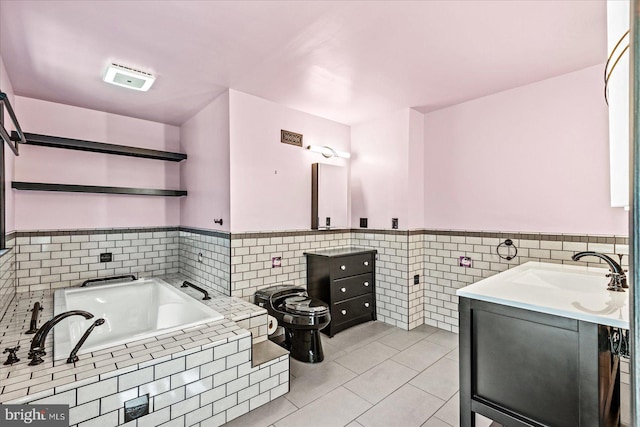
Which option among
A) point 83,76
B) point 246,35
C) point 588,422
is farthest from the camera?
point 83,76

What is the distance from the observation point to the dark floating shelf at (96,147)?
9.70 feet

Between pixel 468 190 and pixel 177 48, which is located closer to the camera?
pixel 177 48

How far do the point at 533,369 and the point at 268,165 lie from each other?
2661mm

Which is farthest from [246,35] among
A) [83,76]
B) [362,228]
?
[362,228]

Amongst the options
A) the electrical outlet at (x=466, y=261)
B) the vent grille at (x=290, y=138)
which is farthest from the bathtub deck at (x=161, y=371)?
the electrical outlet at (x=466, y=261)

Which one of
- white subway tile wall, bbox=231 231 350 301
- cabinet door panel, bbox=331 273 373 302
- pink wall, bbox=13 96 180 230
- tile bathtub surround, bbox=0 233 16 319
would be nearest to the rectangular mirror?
white subway tile wall, bbox=231 231 350 301

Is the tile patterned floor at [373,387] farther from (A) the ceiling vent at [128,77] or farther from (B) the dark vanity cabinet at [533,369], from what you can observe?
(A) the ceiling vent at [128,77]

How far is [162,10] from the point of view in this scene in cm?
185

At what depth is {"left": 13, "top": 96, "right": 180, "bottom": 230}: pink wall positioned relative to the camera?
10.4ft

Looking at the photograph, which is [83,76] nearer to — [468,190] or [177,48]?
[177,48]

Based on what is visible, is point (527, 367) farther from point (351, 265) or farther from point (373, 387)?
point (351, 265)

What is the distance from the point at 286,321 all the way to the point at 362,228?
5.46ft

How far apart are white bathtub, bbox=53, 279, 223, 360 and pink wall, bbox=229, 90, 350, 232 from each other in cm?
85

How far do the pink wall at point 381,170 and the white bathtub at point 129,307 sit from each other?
85.2 inches
